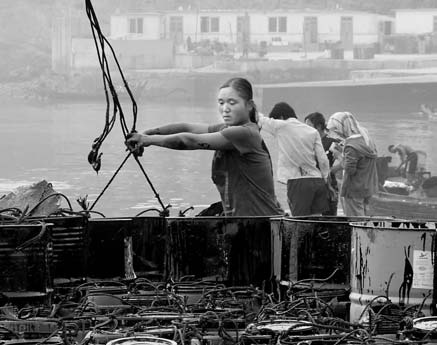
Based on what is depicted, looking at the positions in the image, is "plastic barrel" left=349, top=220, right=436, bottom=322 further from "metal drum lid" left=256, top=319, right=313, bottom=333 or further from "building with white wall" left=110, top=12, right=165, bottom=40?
"building with white wall" left=110, top=12, right=165, bottom=40

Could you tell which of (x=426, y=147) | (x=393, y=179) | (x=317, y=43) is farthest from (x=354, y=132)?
(x=317, y=43)

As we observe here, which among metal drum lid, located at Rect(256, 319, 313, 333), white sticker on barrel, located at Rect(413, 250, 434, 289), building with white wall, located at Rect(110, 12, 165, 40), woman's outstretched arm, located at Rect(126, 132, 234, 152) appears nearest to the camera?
metal drum lid, located at Rect(256, 319, 313, 333)

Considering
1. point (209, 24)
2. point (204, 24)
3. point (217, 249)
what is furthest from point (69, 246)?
point (209, 24)

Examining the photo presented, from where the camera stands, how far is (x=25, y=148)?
56.9 metres

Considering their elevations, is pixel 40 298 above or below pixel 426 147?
above

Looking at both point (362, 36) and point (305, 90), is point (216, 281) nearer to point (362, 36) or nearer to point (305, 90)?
point (305, 90)

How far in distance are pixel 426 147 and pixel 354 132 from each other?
4449 centimetres

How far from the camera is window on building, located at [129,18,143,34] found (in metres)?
88.6

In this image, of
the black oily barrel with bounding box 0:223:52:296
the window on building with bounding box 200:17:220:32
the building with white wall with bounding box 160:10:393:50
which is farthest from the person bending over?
the window on building with bounding box 200:17:220:32

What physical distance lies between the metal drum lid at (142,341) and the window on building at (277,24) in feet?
288

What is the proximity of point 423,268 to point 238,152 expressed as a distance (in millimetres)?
1397

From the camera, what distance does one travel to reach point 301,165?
27.7ft

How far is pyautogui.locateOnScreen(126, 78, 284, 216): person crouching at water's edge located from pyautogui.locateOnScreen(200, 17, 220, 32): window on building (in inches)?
3452

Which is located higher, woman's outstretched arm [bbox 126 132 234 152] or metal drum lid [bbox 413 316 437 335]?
woman's outstretched arm [bbox 126 132 234 152]
